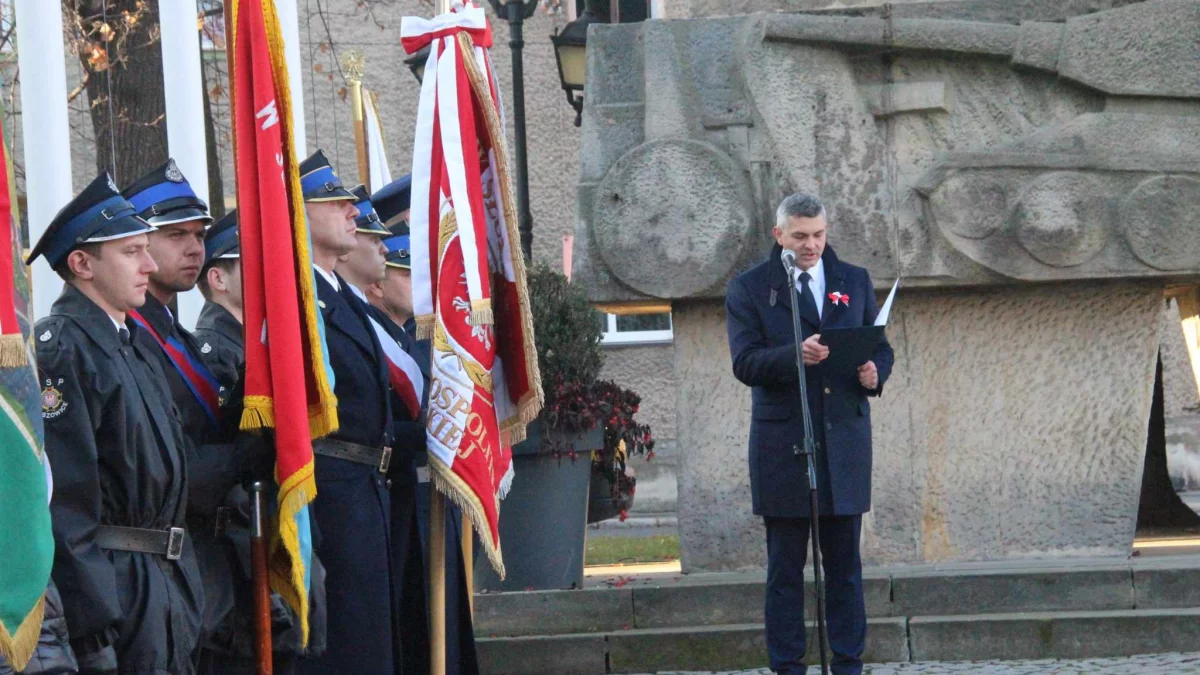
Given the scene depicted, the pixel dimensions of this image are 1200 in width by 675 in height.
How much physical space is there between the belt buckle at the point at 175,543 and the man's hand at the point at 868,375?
118 inches

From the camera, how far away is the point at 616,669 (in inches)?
298

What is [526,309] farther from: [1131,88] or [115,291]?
[1131,88]

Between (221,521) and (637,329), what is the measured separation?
1474cm

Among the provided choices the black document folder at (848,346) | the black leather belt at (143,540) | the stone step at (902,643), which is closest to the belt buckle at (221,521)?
the black leather belt at (143,540)

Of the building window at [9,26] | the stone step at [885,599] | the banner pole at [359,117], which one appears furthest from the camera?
the building window at [9,26]

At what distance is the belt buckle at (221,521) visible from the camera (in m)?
4.98

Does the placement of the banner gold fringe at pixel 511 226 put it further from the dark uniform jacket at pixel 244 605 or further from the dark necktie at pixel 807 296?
the dark uniform jacket at pixel 244 605

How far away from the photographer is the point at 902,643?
7492 mm

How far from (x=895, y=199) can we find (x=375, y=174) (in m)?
3.16

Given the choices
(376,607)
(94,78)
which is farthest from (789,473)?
(94,78)

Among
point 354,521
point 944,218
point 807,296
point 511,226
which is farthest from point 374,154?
point 354,521

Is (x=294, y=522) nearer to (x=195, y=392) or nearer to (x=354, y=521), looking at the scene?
(x=195, y=392)

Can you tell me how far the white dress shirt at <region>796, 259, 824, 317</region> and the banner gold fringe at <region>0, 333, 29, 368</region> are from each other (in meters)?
3.85

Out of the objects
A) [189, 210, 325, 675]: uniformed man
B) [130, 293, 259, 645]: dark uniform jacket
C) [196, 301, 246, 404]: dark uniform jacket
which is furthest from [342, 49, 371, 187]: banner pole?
[130, 293, 259, 645]: dark uniform jacket
